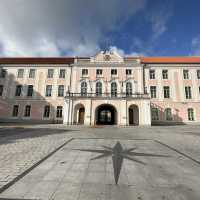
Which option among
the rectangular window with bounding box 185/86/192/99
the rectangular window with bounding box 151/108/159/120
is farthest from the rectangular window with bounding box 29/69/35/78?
the rectangular window with bounding box 185/86/192/99

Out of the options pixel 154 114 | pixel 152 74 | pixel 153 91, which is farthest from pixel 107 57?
pixel 154 114

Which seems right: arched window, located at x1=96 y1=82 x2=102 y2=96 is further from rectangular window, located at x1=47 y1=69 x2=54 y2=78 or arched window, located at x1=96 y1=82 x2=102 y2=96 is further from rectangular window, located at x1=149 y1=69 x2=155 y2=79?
rectangular window, located at x1=149 y1=69 x2=155 y2=79

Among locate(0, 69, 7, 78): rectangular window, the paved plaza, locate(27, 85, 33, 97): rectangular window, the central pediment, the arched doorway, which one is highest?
the central pediment

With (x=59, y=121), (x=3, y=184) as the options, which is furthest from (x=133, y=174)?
(x=59, y=121)

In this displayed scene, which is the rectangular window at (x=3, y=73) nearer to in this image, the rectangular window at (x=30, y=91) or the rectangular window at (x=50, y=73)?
the rectangular window at (x=30, y=91)

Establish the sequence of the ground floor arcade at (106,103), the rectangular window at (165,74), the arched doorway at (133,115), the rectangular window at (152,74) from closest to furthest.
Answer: the ground floor arcade at (106,103), the arched doorway at (133,115), the rectangular window at (165,74), the rectangular window at (152,74)

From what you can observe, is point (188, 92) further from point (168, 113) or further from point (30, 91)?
point (30, 91)

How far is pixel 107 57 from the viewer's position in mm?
29234

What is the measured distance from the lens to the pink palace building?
2742 centimetres

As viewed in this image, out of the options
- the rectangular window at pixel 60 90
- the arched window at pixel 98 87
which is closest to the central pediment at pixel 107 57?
the arched window at pixel 98 87

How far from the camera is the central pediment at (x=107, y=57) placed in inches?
1146

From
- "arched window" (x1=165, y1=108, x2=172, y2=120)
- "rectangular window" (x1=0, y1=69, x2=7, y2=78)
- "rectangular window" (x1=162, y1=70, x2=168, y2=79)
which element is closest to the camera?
"arched window" (x1=165, y1=108, x2=172, y2=120)

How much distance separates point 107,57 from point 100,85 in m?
6.17

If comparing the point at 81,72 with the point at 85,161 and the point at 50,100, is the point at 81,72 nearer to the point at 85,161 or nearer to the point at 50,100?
the point at 50,100
